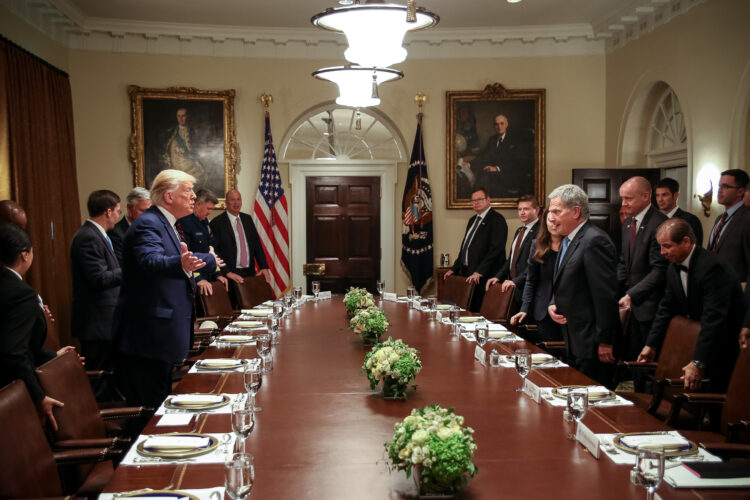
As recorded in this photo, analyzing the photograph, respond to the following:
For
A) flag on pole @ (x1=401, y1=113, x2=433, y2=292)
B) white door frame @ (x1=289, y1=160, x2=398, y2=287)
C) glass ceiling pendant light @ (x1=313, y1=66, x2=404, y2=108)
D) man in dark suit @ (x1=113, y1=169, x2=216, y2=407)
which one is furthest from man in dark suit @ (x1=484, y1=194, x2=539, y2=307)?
man in dark suit @ (x1=113, y1=169, x2=216, y2=407)

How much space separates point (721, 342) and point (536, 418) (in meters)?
1.47

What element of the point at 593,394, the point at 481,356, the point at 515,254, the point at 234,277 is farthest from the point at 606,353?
the point at 234,277

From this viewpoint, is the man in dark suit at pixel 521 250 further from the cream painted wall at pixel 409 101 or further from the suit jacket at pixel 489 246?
the cream painted wall at pixel 409 101

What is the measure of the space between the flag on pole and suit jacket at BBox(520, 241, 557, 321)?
3486 mm

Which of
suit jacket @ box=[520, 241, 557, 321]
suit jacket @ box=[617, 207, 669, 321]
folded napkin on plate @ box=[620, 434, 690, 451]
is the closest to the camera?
folded napkin on plate @ box=[620, 434, 690, 451]

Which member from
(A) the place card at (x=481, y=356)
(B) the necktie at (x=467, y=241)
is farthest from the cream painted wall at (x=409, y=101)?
(A) the place card at (x=481, y=356)

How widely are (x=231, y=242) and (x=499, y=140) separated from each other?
142 inches

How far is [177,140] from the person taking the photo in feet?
28.6

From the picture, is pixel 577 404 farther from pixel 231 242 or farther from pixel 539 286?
pixel 231 242

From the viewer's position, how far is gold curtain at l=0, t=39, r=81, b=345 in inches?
257

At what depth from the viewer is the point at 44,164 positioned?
→ 23.6ft

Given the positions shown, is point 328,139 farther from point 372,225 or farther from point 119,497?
point 119,497

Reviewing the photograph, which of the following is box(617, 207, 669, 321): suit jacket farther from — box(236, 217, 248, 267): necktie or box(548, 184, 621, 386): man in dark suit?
box(236, 217, 248, 267): necktie

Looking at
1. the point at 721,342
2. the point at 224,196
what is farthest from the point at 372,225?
the point at 721,342
